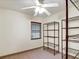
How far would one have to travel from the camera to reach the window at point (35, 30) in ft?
18.3

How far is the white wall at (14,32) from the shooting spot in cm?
399

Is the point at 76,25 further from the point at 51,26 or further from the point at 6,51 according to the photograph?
the point at 6,51

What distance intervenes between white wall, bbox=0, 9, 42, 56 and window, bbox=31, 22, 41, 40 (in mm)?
311

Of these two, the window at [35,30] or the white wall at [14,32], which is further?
the window at [35,30]

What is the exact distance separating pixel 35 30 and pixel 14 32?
1.65m

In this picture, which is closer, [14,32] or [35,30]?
[14,32]

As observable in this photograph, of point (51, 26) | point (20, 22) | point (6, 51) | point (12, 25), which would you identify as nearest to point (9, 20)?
point (12, 25)

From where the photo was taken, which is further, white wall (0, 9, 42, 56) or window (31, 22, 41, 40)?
window (31, 22, 41, 40)

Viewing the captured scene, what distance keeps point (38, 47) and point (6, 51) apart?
7.17 ft

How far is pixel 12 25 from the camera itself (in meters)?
4.36

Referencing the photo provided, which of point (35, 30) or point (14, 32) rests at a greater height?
point (35, 30)

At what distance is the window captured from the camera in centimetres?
557

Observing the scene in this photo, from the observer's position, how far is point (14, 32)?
4.45 m

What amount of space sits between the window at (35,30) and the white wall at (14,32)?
31 cm
